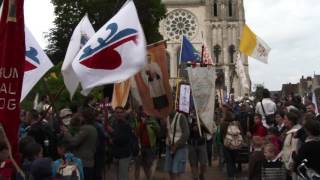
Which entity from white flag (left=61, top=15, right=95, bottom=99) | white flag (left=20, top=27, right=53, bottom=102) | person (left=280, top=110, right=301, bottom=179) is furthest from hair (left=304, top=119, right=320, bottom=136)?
white flag (left=20, top=27, right=53, bottom=102)

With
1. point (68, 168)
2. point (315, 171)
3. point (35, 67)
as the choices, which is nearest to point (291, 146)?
point (315, 171)

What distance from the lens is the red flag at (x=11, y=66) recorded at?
621 centimetres

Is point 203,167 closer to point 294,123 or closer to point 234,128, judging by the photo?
point 234,128

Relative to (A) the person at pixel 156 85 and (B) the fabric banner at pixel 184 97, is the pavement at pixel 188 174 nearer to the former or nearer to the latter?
(B) the fabric banner at pixel 184 97

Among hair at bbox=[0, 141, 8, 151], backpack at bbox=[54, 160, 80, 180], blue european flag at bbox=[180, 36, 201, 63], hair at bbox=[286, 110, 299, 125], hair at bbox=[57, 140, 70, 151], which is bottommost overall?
backpack at bbox=[54, 160, 80, 180]

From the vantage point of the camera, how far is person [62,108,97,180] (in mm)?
9547

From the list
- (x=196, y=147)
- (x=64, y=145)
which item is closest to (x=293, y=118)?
(x=64, y=145)

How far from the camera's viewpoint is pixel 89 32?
12719 mm

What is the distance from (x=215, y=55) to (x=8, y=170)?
67.7 metres

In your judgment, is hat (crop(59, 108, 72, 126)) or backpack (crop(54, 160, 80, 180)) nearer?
backpack (crop(54, 160, 80, 180))

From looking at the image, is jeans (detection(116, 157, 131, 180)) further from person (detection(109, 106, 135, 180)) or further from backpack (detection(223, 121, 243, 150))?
backpack (detection(223, 121, 243, 150))

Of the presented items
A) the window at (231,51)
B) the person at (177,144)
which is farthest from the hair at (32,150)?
the window at (231,51)

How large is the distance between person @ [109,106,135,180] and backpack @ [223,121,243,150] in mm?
2201

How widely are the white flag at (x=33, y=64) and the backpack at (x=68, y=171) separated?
2254mm
